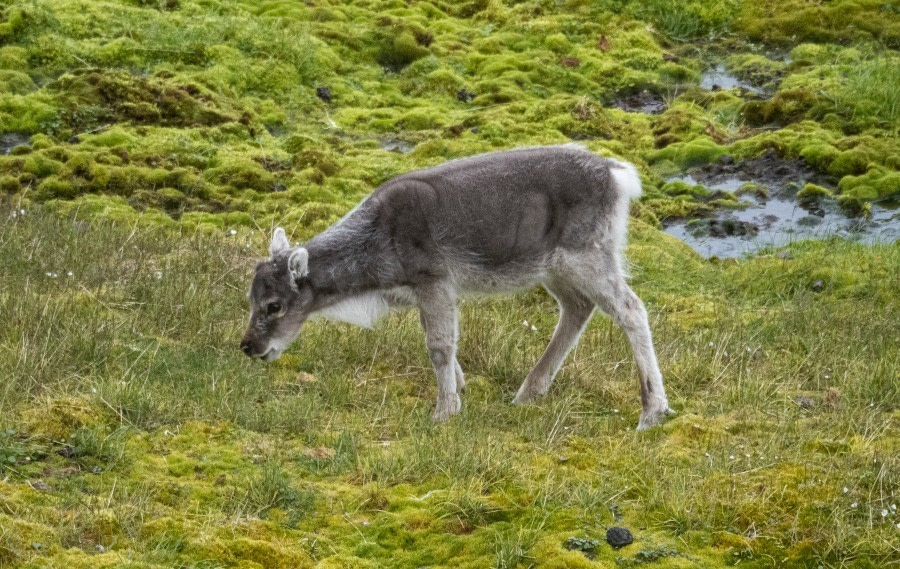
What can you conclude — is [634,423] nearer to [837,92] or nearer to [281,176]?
[281,176]

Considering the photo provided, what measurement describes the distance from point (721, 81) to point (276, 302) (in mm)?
14234

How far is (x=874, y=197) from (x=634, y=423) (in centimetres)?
954

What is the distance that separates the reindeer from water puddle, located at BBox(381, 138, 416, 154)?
8042 mm

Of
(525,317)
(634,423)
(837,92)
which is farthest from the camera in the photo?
(837,92)

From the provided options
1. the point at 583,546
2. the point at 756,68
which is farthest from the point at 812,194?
the point at 583,546

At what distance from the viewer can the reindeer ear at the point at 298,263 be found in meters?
10.2

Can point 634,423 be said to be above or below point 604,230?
below

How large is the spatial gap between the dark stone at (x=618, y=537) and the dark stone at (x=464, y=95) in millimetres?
14679

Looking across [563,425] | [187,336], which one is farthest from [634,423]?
[187,336]

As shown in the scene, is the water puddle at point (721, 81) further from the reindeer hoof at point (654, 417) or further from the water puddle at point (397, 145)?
the reindeer hoof at point (654, 417)

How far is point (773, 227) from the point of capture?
56.0ft

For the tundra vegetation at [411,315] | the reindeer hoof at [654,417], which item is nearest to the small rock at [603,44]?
the tundra vegetation at [411,315]

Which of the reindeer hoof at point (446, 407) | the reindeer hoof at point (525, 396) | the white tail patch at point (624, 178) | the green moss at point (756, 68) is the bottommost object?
the green moss at point (756, 68)

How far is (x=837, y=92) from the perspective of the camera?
19.9m
